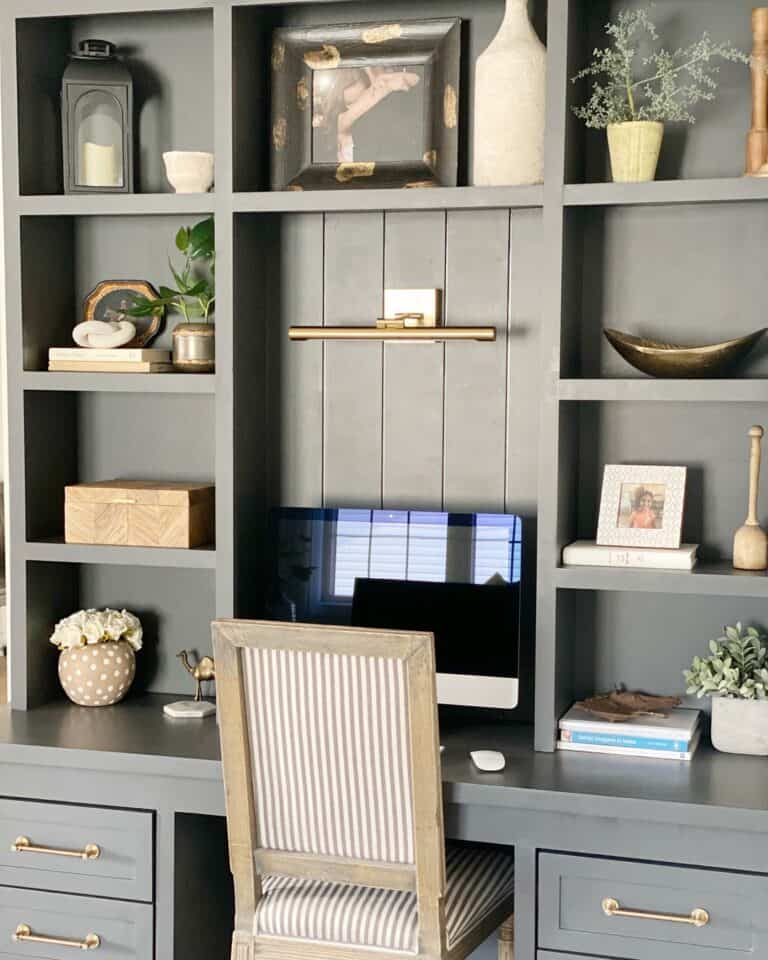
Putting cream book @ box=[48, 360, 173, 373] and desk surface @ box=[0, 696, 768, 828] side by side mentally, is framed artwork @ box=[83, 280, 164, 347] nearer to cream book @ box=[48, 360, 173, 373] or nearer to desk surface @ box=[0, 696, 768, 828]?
cream book @ box=[48, 360, 173, 373]

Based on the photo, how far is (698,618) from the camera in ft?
9.16

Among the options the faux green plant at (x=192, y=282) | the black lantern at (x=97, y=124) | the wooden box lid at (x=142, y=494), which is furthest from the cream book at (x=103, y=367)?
the black lantern at (x=97, y=124)

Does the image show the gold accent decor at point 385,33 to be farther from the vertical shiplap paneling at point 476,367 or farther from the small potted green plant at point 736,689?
the small potted green plant at point 736,689

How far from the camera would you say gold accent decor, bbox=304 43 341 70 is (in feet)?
9.24

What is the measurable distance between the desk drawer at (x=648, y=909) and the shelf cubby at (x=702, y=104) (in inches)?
52.4

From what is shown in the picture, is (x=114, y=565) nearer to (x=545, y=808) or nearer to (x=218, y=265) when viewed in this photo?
(x=218, y=265)

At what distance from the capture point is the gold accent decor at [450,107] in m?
2.77

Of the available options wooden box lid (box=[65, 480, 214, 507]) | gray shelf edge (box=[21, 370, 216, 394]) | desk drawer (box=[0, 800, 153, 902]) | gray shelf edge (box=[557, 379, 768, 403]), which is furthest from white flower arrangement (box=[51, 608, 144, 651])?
gray shelf edge (box=[557, 379, 768, 403])

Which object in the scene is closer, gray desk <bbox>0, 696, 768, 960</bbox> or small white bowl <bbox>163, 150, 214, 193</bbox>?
gray desk <bbox>0, 696, 768, 960</bbox>

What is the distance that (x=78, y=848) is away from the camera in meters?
2.66

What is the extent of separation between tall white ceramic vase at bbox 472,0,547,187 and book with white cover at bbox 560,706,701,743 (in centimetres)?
108

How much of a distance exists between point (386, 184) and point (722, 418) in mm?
852

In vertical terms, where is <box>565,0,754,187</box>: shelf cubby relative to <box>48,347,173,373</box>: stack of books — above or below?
above

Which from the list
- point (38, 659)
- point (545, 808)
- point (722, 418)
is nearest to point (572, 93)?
point (722, 418)
